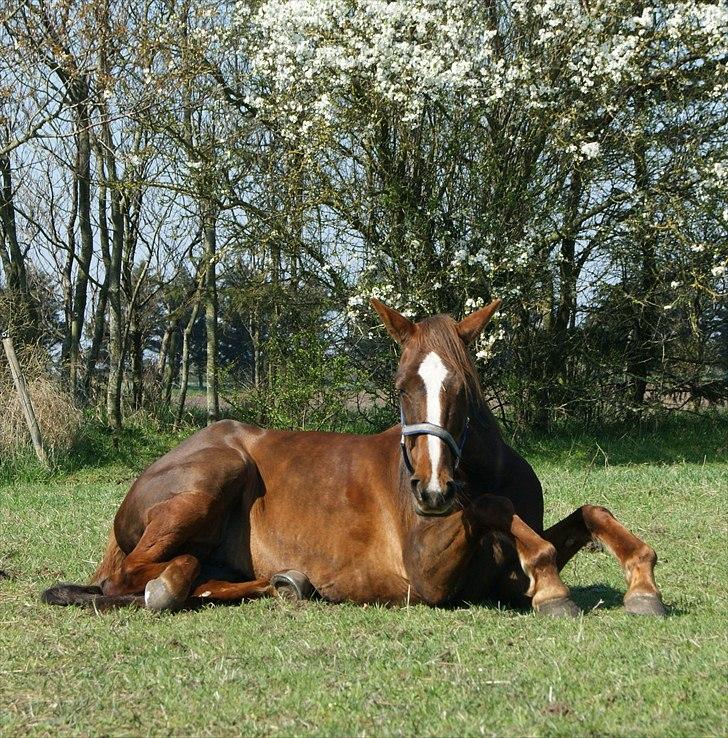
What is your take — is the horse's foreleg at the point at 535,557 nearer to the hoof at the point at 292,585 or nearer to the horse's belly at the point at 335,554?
the horse's belly at the point at 335,554

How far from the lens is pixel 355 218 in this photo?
1448 cm

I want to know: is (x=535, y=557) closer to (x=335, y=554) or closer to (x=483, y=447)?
(x=483, y=447)

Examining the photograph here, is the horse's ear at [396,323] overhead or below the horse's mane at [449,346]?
overhead

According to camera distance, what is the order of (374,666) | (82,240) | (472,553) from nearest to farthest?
(374,666), (472,553), (82,240)

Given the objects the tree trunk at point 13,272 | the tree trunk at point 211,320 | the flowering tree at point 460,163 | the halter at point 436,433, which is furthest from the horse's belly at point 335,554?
the tree trunk at point 211,320

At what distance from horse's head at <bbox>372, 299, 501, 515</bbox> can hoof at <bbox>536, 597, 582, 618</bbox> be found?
839 millimetres

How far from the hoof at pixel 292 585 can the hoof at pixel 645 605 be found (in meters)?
1.84

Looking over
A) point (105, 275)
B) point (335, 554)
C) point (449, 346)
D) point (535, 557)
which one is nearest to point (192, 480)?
point (335, 554)

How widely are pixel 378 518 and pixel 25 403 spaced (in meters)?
8.94

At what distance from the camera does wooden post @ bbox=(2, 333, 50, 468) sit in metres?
13.4

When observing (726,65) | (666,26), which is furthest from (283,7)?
(726,65)

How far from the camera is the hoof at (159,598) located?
221 inches

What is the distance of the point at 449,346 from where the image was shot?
16.7 ft

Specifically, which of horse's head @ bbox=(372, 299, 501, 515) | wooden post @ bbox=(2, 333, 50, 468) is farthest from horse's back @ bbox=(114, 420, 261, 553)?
wooden post @ bbox=(2, 333, 50, 468)
